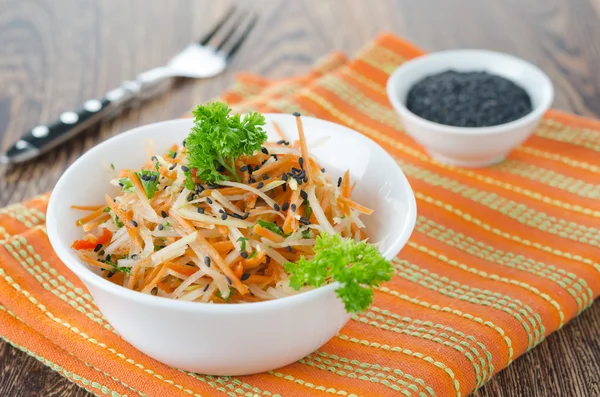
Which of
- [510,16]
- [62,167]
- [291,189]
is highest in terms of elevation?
[291,189]

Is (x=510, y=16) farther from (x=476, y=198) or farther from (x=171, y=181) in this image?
(x=171, y=181)

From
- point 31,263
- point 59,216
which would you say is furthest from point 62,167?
point 59,216

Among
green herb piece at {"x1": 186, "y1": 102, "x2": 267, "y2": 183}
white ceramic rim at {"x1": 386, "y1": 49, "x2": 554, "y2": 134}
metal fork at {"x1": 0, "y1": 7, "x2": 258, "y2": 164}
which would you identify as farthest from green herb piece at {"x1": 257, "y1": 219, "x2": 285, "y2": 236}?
metal fork at {"x1": 0, "y1": 7, "x2": 258, "y2": 164}

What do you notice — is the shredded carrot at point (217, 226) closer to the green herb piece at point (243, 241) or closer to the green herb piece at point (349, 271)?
the green herb piece at point (243, 241)

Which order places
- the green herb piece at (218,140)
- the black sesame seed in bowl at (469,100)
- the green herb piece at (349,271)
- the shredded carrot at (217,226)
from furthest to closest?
the black sesame seed in bowl at (469,100), the green herb piece at (218,140), the shredded carrot at (217,226), the green herb piece at (349,271)

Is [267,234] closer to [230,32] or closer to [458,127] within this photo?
[458,127]

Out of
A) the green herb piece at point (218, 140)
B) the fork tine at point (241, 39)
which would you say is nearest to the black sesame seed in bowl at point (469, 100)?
the fork tine at point (241, 39)

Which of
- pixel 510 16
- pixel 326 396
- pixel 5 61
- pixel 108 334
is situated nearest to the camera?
pixel 326 396

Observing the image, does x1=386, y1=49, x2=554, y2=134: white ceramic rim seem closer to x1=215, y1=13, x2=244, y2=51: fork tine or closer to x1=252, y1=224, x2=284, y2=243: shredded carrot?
x1=215, y1=13, x2=244, y2=51: fork tine
